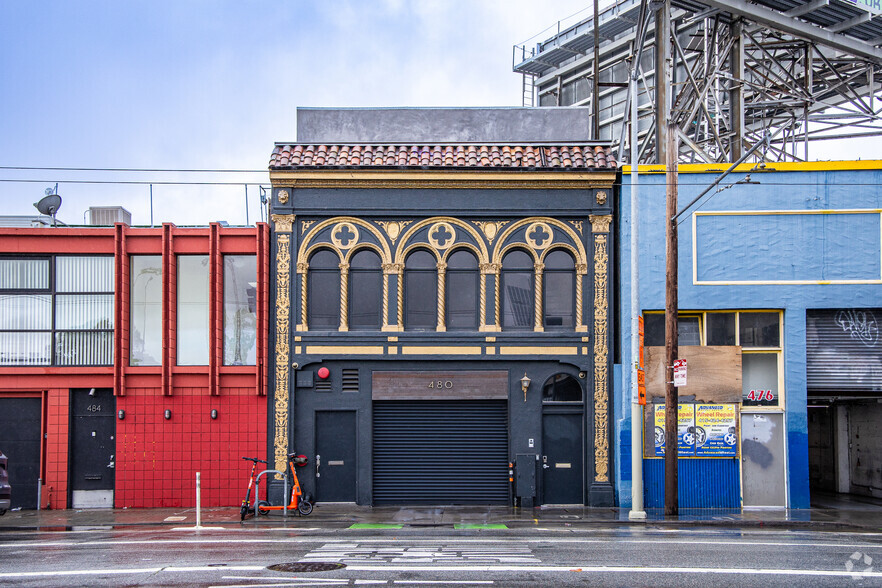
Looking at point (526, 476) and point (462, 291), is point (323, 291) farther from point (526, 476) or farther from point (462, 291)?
point (526, 476)

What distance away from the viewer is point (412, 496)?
20344mm

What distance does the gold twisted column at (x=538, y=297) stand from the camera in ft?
67.5

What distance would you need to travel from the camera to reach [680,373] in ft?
58.7

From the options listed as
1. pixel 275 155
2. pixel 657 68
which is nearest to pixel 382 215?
pixel 275 155

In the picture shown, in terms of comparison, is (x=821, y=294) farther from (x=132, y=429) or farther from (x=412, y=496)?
(x=132, y=429)

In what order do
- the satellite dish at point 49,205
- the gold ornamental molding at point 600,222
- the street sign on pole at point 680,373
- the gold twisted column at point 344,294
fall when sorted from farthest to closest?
the satellite dish at point 49,205 < the gold ornamental molding at point 600,222 < the gold twisted column at point 344,294 < the street sign on pole at point 680,373

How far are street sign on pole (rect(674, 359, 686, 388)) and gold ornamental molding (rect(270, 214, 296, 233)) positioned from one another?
10084 mm

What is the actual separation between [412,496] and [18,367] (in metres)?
10.6

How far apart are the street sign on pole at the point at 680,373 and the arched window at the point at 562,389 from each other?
10.1 ft

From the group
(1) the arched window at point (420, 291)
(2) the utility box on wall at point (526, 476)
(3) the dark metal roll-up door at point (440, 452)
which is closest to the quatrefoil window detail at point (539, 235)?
(1) the arched window at point (420, 291)

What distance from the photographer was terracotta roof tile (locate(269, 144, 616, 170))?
2050cm

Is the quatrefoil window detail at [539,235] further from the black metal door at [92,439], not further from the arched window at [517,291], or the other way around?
the black metal door at [92,439]

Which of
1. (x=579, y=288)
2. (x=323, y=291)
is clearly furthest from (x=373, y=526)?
(x=579, y=288)

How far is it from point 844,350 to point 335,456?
1316cm
